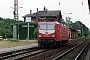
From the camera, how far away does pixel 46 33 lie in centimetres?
2805

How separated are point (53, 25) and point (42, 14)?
→ 67.8m

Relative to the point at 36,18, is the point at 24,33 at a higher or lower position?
lower

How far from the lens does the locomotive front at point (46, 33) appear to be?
91.3 ft

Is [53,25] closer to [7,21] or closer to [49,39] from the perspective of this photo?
[49,39]

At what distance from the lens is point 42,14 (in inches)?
3775

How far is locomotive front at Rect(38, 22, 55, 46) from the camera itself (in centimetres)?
2782

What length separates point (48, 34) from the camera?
1101 inches

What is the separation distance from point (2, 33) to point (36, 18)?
45.0 feet

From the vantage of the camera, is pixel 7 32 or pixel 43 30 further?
pixel 7 32

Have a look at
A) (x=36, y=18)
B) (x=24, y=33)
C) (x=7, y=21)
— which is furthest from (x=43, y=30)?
(x=7, y=21)

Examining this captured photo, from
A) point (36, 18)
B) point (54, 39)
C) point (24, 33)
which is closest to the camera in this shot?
point (54, 39)

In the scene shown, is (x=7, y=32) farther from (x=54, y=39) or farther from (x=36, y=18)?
(x=54, y=39)

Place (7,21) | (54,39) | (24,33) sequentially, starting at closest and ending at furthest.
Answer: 1. (54,39)
2. (24,33)
3. (7,21)

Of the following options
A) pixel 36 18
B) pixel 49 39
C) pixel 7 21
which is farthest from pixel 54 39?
pixel 7 21
